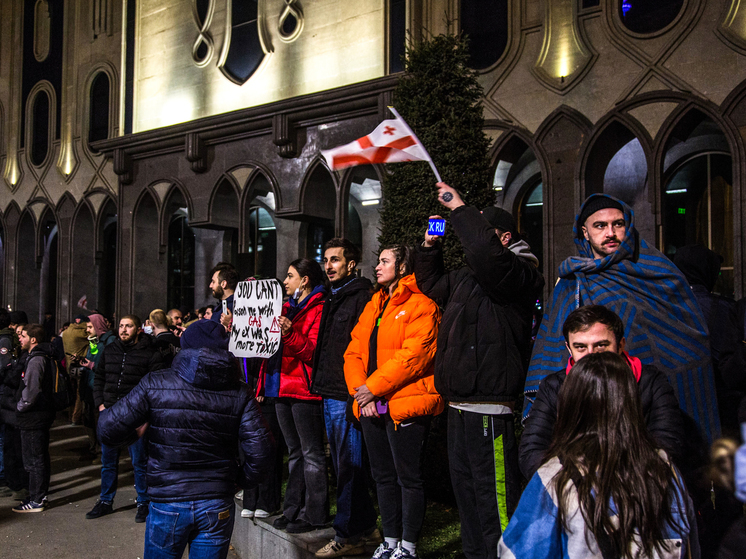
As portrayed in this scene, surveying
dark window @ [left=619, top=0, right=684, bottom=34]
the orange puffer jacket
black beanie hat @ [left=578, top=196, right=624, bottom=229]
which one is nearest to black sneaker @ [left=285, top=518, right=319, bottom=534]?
the orange puffer jacket

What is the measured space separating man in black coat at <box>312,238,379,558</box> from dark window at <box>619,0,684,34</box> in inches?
286

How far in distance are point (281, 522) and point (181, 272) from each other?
41.7ft

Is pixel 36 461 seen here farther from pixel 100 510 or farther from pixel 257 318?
pixel 257 318

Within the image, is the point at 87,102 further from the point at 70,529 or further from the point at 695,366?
the point at 695,366

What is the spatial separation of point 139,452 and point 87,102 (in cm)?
1419

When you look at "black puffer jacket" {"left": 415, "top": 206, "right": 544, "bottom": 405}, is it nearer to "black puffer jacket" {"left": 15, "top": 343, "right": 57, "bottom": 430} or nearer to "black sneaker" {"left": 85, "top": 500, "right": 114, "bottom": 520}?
"black sneaker" {"left": 85, "top": 500, "right": 114, "bottom": 520}

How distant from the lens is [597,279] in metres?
3.13

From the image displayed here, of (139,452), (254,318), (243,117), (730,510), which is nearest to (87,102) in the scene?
(243,117)

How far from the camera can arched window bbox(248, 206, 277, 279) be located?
15.9 m

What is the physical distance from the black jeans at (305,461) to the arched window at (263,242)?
10816 millimetres

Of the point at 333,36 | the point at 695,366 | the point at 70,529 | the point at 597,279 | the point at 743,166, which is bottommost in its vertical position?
the point at 70,529

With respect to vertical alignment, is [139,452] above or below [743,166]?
below

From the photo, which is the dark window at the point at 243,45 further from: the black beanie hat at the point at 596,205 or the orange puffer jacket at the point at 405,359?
the black beanie hat at the point at 596,205

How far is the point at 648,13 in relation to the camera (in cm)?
985
